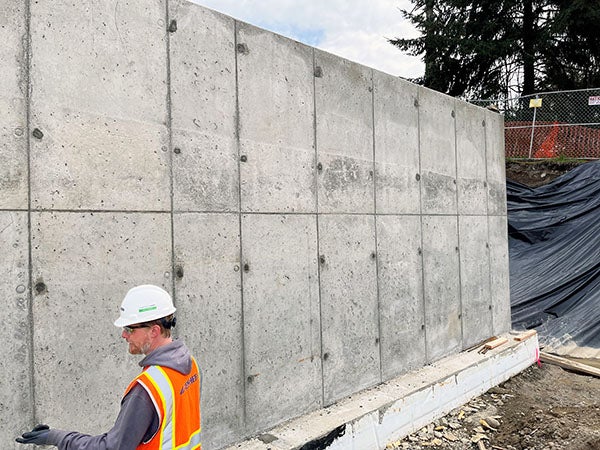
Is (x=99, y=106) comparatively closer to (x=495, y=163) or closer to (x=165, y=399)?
(x=165, y=399)

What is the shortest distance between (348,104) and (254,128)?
4.09ft

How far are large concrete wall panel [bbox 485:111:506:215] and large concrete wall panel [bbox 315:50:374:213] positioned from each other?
111 inches

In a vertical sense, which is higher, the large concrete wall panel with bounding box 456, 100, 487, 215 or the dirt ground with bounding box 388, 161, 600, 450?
the large concrete wall panel with bounding box 456, 100, 487, 215

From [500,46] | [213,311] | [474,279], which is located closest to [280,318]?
[213,311]

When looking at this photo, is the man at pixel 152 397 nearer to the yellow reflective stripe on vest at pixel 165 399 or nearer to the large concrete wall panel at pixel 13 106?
the yellow reflective stripe on vest at pixel 165 399

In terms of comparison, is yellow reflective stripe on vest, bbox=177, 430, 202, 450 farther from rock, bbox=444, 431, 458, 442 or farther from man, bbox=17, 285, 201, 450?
rock, bbox=444, 431, 458, 442

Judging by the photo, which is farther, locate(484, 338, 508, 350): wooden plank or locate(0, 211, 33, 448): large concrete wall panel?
locate(484, 338, 508, 350): wooden plank

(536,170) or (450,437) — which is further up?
(536,170)

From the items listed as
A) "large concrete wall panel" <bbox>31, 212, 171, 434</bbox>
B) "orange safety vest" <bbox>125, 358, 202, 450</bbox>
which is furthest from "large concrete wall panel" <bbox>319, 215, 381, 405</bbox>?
"orange safety vest" <bbox>125, 358, 202, 450</bbox>

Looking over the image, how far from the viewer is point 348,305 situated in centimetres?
484

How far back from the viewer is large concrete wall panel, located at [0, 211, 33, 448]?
8.89 feet

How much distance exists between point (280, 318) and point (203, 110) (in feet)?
5.46

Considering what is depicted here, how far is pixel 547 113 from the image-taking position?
1412 centimetres

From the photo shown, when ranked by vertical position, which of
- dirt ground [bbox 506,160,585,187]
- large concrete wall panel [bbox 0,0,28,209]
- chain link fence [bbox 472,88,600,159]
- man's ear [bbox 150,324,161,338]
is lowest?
man's ear [bbox 150,324,161,338]
